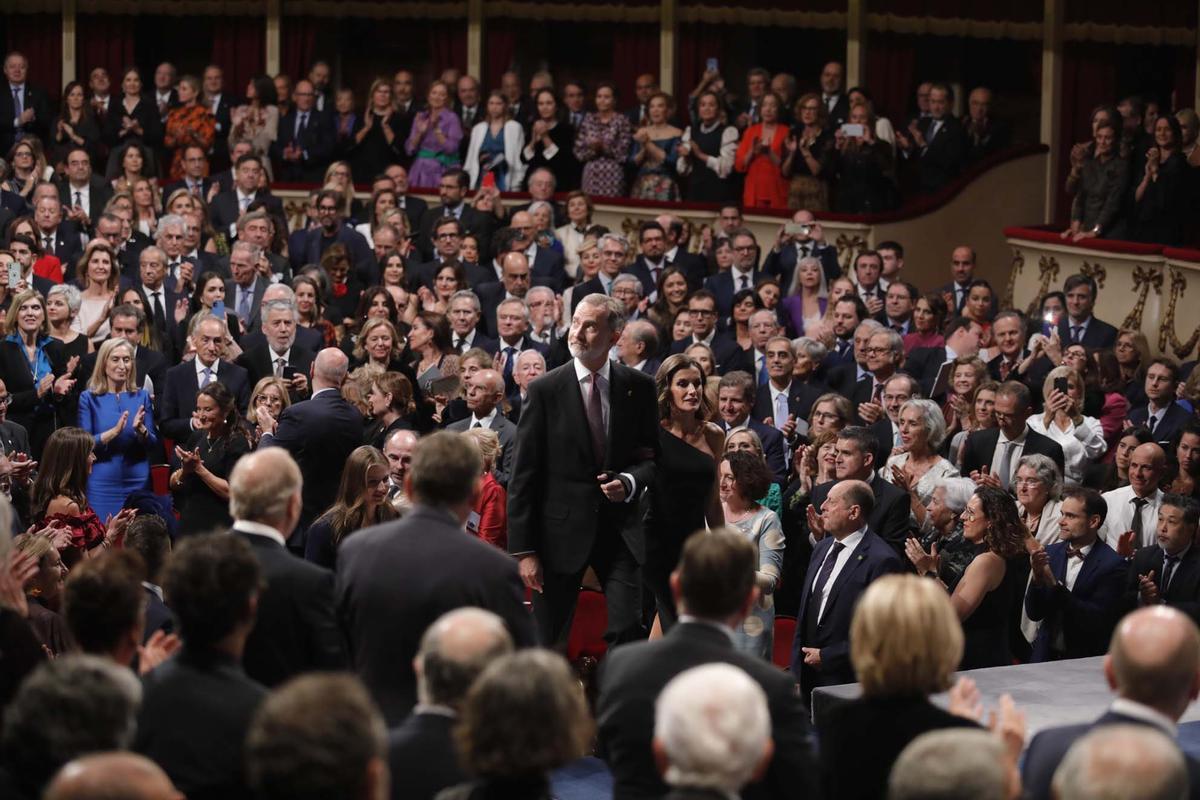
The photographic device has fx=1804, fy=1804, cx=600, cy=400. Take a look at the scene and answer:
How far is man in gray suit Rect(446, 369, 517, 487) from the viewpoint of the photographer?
759cm

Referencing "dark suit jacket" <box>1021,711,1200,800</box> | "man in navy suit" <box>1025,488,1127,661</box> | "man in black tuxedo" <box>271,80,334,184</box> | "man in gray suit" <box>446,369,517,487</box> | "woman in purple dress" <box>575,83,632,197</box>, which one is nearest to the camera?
"dark suit jacket" <box>1021,711,1200,800</box>

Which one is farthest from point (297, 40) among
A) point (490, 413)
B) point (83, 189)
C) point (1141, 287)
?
point (490, 413)

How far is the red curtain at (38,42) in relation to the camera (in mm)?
15609

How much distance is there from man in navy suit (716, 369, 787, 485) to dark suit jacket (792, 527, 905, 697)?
1.70m

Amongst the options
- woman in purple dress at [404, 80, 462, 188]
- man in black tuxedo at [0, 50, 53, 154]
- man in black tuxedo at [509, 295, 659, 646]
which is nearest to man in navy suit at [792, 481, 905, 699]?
man in black tuxedo at [509, 295, 659, 646]

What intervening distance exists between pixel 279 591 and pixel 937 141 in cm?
989

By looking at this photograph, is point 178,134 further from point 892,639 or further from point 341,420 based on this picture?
point 892,639

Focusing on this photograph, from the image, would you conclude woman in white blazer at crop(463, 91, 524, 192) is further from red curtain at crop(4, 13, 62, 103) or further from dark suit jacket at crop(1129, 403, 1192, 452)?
dark suit jacket at crop(1129, 403, 1192, 452)

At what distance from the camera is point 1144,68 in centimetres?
1430

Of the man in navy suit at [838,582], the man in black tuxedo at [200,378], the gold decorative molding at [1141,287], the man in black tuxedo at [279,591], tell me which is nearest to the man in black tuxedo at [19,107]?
the man in black tuxedo at [200,378]

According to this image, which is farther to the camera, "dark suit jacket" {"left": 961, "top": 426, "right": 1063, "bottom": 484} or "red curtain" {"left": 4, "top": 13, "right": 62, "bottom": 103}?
"red curtain" {"left": 4, "top": 13, "right": 62, "bottom": 103}

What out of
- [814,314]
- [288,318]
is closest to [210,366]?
[288,318]

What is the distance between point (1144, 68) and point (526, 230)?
5.90 metres

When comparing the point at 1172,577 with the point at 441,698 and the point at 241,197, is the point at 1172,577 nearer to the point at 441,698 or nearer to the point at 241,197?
the point at 441,698
